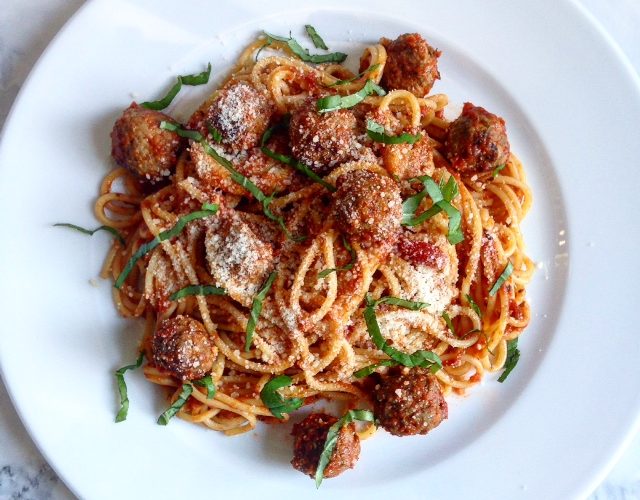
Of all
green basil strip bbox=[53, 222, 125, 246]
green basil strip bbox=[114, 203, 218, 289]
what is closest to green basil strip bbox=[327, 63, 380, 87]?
green basil strip bbox=[114, 203, 218, 289]

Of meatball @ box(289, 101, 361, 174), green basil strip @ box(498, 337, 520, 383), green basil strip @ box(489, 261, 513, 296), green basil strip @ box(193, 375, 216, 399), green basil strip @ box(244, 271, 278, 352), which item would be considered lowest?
green basil strip @ box(193, 375, 216, 399)

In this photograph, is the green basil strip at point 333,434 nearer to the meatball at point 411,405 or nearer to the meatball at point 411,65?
the meatball at point 411,405

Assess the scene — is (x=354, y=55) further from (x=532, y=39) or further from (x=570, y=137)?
(x=570, y=137)

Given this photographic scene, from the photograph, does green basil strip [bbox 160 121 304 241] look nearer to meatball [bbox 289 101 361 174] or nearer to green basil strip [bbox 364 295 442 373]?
meatball [bbox 289 101 361 174]

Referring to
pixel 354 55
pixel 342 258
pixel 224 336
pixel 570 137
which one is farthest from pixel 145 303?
pixel 570 137

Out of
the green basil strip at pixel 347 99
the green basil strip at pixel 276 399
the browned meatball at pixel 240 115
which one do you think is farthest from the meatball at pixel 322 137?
the green basil strip at pixel 276 399

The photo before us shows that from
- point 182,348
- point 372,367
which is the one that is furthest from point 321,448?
point 182,348

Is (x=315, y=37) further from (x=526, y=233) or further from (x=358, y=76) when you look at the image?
(x=526, y=233)
